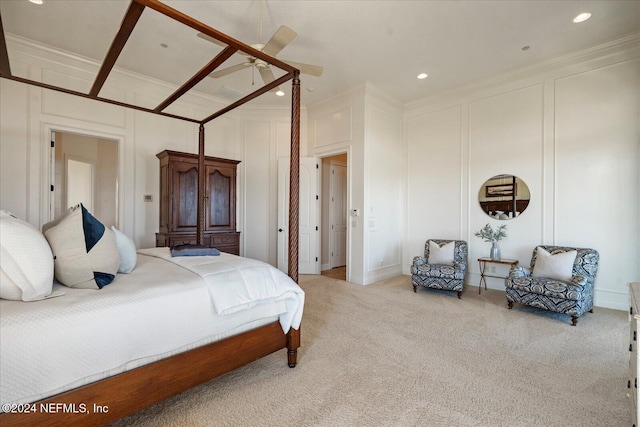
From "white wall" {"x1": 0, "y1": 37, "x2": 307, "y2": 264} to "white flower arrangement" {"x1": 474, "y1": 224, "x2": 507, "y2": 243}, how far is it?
3544mm

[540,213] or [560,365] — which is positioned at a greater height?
[540,213]

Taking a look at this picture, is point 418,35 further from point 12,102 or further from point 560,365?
point 12,102

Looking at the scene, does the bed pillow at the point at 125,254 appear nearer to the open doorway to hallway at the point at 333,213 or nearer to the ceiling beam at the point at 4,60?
the ceiling beam at the point at 4,60

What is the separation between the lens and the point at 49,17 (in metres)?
3.08

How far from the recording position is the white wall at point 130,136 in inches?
138

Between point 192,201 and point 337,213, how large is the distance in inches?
127

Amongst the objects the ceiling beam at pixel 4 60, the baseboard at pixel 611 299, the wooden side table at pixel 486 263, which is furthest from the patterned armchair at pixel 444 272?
the ceiling beam at pixel 4 60

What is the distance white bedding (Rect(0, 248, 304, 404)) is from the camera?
110cm

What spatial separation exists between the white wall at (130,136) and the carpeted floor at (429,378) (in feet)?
9.87

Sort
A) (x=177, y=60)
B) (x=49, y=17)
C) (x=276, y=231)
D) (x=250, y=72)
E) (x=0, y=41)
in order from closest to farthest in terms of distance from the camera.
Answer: (x=0, y=41) < (x=49, y=17) < (x=177, y=60) < (x=250, y=72) < (x=276, y=231)

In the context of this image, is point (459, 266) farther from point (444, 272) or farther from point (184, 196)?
point (184, 196)

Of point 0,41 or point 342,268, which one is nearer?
point 0,41

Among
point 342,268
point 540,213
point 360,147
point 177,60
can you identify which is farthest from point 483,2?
point 342,268

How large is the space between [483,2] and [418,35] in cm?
71
